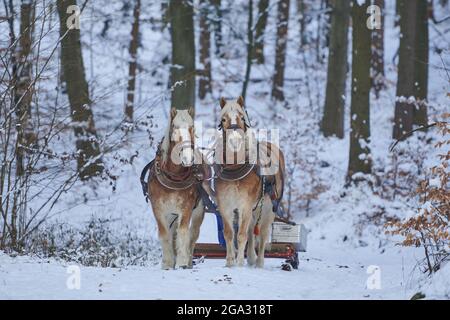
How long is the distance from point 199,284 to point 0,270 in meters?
2.31

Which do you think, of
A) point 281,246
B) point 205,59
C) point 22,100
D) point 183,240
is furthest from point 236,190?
point 205,59

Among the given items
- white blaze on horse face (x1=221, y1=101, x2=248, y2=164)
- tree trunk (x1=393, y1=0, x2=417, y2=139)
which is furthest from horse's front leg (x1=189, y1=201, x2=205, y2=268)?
tree trunk (x1=393, y1=0, x2=417, y2=139)

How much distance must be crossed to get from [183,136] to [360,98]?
8412mm

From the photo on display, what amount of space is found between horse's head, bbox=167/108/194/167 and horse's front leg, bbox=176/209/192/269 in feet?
2.26

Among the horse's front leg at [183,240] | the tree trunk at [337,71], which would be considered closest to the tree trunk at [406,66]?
the tree trunk at [337,71]

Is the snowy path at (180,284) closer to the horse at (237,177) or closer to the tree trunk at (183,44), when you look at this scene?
the horse at (237,177)

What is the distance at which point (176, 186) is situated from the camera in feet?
30.3

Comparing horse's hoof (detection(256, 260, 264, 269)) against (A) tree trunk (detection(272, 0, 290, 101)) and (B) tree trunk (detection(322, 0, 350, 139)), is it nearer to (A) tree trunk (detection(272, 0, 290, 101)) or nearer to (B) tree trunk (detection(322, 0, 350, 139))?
(B) tree trunk (detection(322, 0, 350, 139))

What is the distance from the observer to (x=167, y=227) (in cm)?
948

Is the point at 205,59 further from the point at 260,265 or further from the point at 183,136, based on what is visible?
the point at 183,136

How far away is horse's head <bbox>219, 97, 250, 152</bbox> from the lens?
9242 mm
